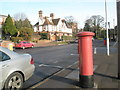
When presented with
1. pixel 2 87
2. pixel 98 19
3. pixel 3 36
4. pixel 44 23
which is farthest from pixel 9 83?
pixel 98 19

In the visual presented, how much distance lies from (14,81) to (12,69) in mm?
401

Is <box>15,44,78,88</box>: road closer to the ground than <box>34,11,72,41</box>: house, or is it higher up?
closer to the ground

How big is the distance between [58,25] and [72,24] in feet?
68.1

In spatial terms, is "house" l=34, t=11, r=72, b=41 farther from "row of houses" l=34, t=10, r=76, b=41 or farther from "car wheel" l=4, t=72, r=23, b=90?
"car wheel" l=4, t=72, r=23, b=90

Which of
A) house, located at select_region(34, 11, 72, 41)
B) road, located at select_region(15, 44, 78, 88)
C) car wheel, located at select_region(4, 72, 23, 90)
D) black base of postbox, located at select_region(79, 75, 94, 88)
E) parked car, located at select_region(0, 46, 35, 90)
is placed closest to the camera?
parked car, located at select_region(0, 46, 35, 90)

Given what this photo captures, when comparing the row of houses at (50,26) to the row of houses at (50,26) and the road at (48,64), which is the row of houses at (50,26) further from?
the road at (48,64)

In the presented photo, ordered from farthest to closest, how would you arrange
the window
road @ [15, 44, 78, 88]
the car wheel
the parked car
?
road @ [15, 44, 78, 88] → the window → the car wheel → the parked car

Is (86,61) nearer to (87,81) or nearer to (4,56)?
(87,81)

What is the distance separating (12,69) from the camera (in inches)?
162

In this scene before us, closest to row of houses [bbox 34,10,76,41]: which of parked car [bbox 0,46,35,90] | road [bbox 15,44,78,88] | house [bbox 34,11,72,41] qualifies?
house [bbox 34,11,72,41]

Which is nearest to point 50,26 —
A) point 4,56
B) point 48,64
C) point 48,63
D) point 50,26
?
point 50,26

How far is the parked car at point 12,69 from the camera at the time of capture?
3.91 meters

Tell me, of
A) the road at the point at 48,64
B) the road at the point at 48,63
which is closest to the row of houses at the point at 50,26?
the road at the point at 48,63

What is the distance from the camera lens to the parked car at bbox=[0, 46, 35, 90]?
12.8 feet
